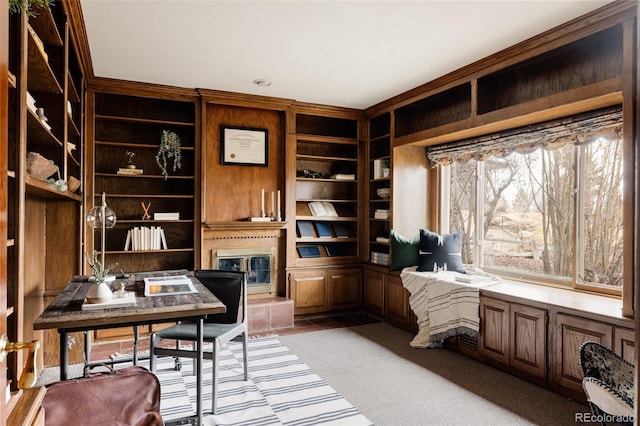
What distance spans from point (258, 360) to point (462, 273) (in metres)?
2.14

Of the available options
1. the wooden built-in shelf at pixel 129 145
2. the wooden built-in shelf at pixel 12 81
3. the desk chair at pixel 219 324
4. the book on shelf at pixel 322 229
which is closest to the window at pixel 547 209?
the book on shelf at pixel 322 229

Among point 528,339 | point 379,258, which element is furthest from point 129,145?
point 528,339

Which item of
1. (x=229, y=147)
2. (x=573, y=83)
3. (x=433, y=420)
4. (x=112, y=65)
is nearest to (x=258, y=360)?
(x=433, y=420)

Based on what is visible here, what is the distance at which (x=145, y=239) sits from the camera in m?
4.38

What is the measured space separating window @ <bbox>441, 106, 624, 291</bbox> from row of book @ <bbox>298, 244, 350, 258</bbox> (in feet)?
4.49

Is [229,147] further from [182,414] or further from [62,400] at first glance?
[62,400]

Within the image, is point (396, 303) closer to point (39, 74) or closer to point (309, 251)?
point (309, 251)

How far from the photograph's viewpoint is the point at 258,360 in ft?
11.9

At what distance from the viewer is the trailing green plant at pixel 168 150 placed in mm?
4500

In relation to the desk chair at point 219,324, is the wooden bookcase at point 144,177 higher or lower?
higher

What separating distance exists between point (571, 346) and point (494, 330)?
0.66m

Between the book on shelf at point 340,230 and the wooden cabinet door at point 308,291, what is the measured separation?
0.58m

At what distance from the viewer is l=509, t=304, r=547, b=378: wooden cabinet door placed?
3.02 metres

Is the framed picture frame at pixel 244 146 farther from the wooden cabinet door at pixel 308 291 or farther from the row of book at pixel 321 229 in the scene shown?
the wooden cabinet door at pixel 308 291
